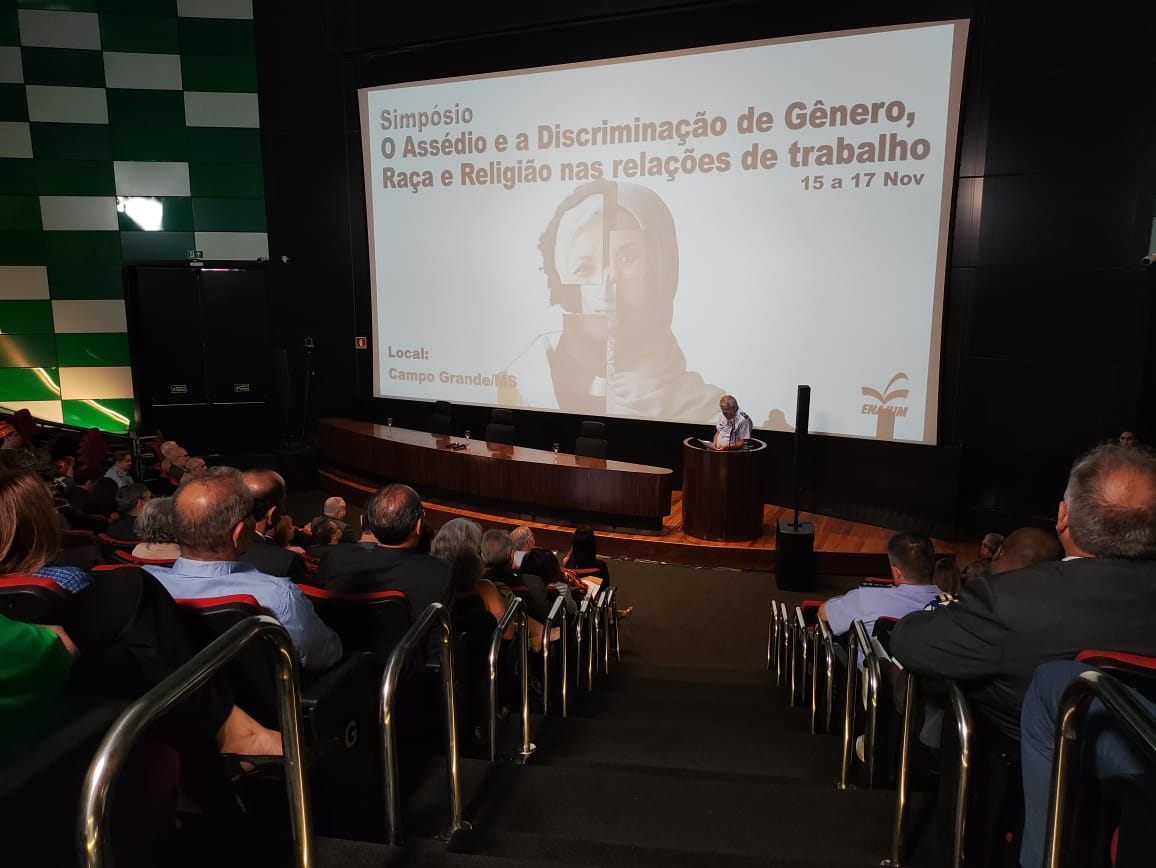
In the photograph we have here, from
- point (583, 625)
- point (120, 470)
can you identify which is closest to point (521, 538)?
point (583, 625)

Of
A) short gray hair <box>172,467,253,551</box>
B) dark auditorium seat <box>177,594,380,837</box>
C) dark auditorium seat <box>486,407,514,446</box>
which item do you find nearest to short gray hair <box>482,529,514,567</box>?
dark auditorium seat <box>177,594,380,837</box>

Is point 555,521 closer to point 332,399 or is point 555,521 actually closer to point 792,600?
point 792,600

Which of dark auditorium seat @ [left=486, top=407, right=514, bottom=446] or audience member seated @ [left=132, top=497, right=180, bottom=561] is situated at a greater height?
audience member seated @ [left=132, top=497, right=180, bottom=561]

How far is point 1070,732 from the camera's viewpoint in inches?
49.8

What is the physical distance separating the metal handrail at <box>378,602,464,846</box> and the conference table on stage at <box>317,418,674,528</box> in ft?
15.1

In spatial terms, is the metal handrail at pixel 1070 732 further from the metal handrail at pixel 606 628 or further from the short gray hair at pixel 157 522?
the metal handrail at pixel 606 628

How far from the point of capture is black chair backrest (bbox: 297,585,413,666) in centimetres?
222

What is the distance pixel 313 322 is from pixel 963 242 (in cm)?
727

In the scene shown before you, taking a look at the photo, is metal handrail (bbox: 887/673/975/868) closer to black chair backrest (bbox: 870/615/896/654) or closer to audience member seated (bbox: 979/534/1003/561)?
black chair backrest (bbox: 870/615/896/654)

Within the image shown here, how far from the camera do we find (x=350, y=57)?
8547mm

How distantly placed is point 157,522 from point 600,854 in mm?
1987

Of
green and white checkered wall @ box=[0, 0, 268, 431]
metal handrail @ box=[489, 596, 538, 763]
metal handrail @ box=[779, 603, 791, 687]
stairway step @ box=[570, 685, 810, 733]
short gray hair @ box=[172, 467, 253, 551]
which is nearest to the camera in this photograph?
short gray hair @ box=[172, 467, 253, 551]

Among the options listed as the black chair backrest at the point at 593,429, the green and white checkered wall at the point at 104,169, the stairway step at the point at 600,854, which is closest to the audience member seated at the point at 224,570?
the stairway step at the point at 600,854

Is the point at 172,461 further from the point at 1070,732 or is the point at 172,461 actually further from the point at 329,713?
the point at 1070,732
